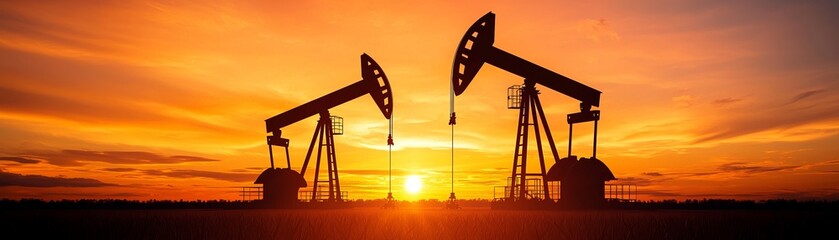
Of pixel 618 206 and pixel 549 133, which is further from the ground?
pixel 549 133

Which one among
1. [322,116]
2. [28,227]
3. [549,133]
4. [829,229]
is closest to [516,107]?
[549,133]

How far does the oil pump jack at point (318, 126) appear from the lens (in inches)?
1825

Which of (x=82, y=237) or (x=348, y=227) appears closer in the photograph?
(x=82, y=237)

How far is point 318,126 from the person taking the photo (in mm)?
47656

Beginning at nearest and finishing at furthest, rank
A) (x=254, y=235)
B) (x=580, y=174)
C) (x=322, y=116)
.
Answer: (x=254, y=235) → (x=580, y=174) → (x=322, y=116)

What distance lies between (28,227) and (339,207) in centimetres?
3469

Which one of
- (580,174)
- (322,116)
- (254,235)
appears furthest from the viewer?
(322,116)

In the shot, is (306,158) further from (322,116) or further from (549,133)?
(549,133)

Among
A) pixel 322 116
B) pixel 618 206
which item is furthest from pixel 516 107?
pixel 322 116

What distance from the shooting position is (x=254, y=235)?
39.0 feet

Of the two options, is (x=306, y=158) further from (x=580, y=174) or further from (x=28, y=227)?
(x=28, y=227)

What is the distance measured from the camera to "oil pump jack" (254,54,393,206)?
1825 inches

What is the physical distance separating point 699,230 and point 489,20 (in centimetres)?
2412

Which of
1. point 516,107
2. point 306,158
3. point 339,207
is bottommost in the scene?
point 339,207
